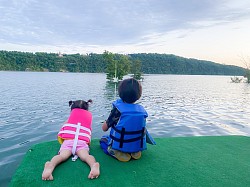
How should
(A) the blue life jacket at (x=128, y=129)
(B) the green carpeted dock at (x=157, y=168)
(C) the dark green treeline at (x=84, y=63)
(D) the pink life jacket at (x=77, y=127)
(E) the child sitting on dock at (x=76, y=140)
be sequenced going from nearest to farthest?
(B) the green carpeted dock at (x=157, y=168)
(E) the child sitting on dock at (x=76, y=140)
(A) the blue life jacket at (x=128, y=129)
(D) the pink life jacket at (x=77, y=127)
(C) the dark green treeline at (x=84, y=63)

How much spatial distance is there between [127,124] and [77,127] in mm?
902

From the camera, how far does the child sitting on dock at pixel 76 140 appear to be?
3.11 m

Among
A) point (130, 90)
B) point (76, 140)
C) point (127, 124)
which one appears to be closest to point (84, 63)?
point (76, 140)

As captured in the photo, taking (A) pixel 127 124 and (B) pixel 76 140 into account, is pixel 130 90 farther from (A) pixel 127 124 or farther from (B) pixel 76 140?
(B) pixel 76 140

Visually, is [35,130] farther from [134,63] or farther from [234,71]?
[234,71]

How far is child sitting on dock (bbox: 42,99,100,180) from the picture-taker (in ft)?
10.2

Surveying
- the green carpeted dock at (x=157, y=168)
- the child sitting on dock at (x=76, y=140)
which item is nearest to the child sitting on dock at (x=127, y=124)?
the green carpeted dock at (x=157, y=168)

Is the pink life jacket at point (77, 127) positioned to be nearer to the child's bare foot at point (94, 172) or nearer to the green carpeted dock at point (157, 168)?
the green carpeted dock at point (157, 168)

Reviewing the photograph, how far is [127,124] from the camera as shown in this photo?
10.9ft

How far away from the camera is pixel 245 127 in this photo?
891 cm

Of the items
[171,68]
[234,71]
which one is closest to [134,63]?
[171,68]

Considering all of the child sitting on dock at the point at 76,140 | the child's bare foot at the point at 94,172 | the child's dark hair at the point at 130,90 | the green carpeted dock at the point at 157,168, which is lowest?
the green carpeted dock at the point at 157,168

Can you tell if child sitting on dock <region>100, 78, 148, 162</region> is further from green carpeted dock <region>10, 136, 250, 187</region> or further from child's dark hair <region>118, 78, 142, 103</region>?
green carpeted dock <region>10, 136, 250, 187</region>

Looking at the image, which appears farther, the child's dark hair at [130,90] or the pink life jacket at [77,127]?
the pink life jacket at [77,127]
